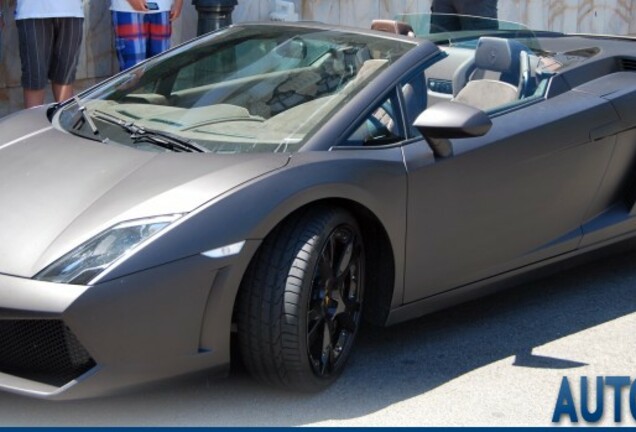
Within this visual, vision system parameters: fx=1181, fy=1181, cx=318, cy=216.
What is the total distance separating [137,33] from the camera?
879 centimetres

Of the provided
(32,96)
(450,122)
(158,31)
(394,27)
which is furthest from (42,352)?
(158,31)

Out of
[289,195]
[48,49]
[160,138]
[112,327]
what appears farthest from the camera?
[48,49]

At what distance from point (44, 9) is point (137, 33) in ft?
3.21

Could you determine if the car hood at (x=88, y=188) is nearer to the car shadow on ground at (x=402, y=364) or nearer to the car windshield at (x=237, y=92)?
the car windshield at (x=237, y=92)

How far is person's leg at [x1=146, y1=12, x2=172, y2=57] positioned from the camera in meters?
8.84

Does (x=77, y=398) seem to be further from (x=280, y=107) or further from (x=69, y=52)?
(x=69, y=52)

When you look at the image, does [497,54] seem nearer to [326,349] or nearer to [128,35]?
[326,349]

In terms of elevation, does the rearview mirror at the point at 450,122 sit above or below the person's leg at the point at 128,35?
above

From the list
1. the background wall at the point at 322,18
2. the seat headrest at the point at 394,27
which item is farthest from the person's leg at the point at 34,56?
the seat headrest at the point at 394,27

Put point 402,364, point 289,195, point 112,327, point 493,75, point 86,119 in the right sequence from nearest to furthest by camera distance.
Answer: point 112,327
point 289,195
point 402,364
point 86,119
point 493,75

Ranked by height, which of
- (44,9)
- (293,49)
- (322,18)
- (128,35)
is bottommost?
(322,18)

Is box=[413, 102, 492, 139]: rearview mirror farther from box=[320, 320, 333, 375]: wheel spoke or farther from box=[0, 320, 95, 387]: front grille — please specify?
box=[0, 320, 95, 387]: front grille

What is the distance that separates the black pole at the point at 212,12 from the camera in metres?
9.73

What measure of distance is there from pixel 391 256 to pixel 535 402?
2.49 feet
